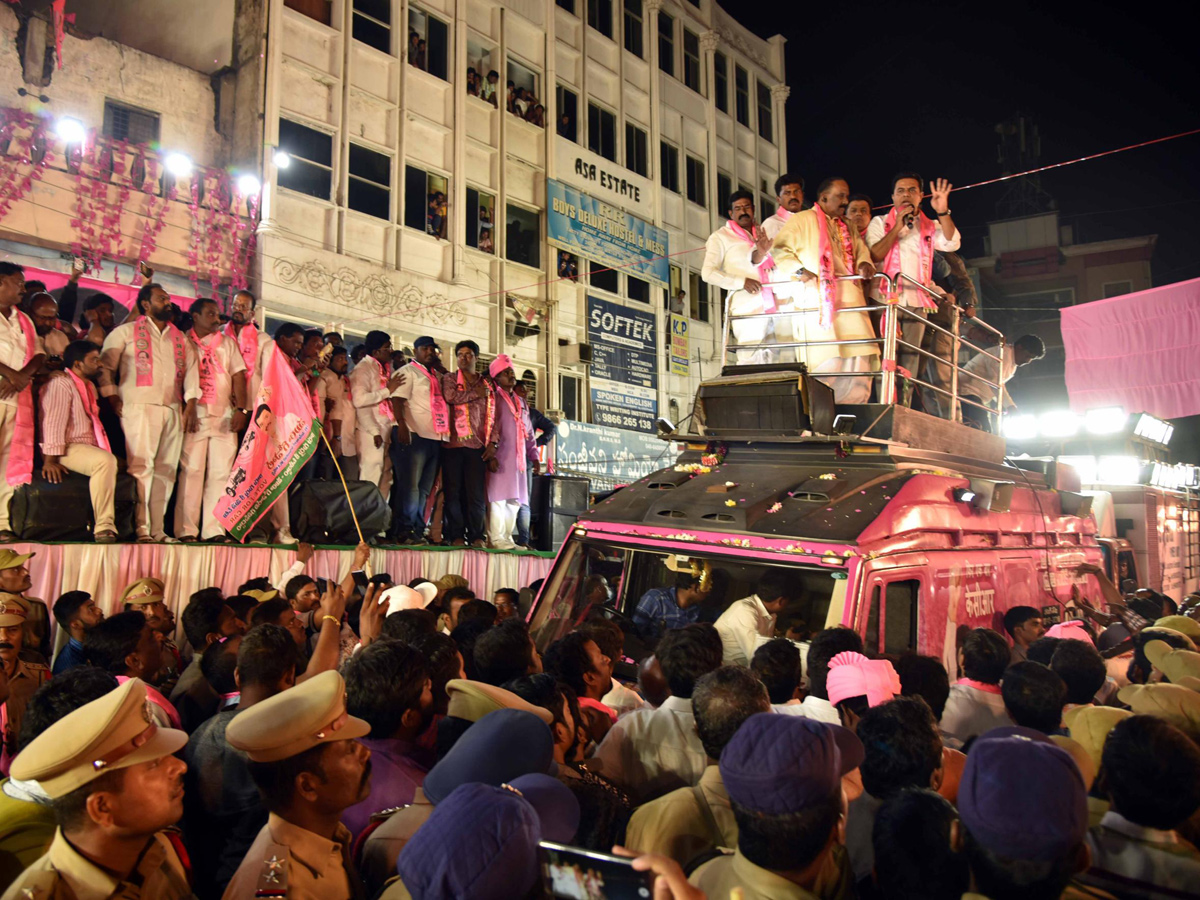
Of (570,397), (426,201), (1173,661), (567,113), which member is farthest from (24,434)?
(567,113)

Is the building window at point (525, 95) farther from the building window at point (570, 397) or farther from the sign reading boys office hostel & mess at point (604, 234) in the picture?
the building window at point (570, 397)

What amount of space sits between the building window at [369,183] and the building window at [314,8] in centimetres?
242

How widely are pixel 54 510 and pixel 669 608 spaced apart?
4.76m

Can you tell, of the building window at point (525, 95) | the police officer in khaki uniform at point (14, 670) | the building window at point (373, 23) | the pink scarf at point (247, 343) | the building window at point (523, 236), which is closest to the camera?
the police officer in khaki uniform at point (14, 670)

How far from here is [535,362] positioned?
2012cm

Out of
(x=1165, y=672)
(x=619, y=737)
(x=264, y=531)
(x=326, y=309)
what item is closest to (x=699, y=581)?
(x=619, y=737)

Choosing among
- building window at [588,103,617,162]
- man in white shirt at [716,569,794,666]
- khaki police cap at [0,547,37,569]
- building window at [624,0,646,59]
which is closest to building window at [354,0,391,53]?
building window at [588,103,617,162]

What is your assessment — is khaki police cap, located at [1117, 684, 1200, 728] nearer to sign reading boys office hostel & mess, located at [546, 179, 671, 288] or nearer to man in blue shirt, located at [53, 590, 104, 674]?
man in blue shirt, located at [53, 590, 104, 674]

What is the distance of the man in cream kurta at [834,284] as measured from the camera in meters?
7.46

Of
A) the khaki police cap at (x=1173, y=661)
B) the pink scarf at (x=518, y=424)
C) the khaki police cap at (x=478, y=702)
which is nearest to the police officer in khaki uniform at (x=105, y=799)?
the khaki police cap at (x=478, y=702)

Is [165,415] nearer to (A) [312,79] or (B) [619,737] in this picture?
(B) [619,737]

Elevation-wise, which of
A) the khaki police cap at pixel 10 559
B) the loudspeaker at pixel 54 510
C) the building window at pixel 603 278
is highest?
the building window at pixel 603 278

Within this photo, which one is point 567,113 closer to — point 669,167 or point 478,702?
point 669,167

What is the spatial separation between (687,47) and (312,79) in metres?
13.5
